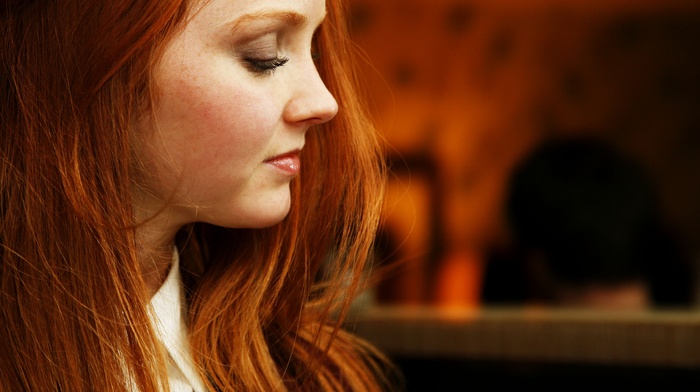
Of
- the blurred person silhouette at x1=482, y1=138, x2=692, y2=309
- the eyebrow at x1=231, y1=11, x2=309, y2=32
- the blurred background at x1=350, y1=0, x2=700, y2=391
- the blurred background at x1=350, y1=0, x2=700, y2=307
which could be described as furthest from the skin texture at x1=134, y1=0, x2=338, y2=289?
the blurred background at x1=350, y1=0, x2=700, y2=307

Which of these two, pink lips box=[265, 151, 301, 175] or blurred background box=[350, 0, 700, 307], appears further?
blurred background box=[350, 0, 700, 307]

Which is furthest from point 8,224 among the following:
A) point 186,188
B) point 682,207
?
point 682,207

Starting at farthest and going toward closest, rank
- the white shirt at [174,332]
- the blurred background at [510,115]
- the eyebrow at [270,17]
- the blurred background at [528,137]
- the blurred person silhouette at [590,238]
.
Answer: the blurred background at [510,115], the blurred background at [528,137], the blurred person silhouette at [590,238], the white shirt at [174,332], the eyebrow at [270,17]

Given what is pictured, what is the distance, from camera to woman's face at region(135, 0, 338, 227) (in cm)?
73

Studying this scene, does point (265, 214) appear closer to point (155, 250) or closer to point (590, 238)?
point (155, 250)

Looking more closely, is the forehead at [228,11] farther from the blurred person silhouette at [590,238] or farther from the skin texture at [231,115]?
the blurred person silhouette at [590,238]

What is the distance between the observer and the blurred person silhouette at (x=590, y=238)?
2203 millimetres

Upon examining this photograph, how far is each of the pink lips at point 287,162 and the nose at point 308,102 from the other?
0.11 feet

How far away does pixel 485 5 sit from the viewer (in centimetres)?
347

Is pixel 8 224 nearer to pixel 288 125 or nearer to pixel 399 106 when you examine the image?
pixel 288 125

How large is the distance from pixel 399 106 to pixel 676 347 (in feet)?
6.83

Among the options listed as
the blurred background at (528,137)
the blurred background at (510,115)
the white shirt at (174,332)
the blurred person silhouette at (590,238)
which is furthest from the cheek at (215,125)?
the blurred background at (510,115)

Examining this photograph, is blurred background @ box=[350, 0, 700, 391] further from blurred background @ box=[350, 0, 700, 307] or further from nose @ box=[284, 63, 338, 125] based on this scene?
nose @ box=[284, 63, 338, 125]

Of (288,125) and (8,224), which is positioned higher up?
(288,125)
